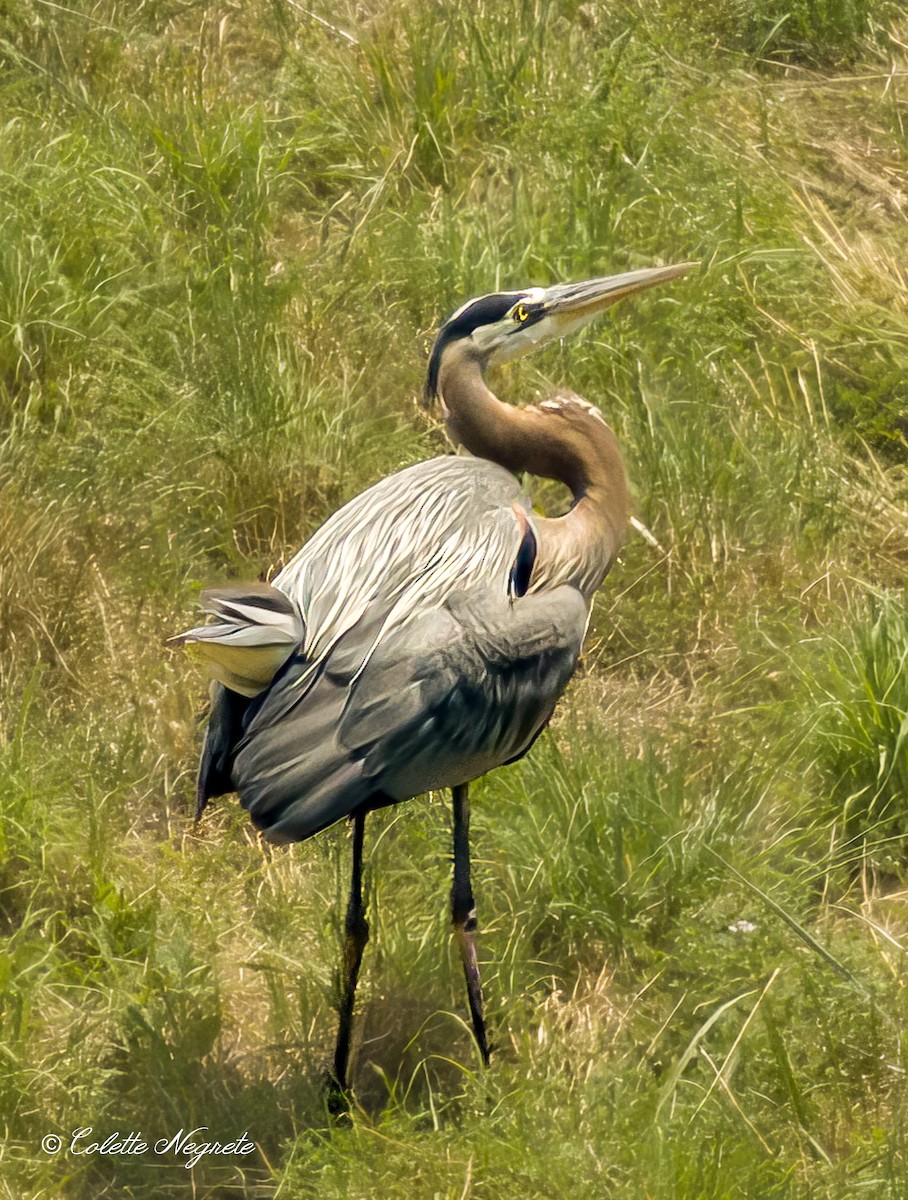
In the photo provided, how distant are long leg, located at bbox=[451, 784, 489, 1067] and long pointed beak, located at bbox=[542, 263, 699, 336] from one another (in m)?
1.52

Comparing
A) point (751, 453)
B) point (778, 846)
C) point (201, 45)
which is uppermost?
point (201, 45)

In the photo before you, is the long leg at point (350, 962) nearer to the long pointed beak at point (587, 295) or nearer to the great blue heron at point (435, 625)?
the great blue heron at point (435, 625)

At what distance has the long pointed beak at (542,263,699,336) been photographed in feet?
17.4

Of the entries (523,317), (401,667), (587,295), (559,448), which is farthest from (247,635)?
(587,295)

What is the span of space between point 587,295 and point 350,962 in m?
2.10

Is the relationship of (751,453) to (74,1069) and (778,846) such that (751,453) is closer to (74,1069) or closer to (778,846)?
(778,846)

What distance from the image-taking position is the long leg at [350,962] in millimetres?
4598

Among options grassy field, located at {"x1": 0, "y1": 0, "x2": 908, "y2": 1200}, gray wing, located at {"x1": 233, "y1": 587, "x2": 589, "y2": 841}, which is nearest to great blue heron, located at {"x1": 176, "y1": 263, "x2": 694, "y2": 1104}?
gray wing, located at {"x1": 233, "y1": 587, "x2": 589, "y2": 841}

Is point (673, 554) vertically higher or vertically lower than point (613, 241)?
lower

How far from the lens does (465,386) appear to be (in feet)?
17.0

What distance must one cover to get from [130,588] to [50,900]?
48.1 inches

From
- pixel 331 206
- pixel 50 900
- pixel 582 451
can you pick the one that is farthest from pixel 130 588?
pixel 331 206

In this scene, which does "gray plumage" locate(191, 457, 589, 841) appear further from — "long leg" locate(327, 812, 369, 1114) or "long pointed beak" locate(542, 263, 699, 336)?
"long pointed beak" locate(542, 263, 699, 336)

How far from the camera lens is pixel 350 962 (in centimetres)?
463
